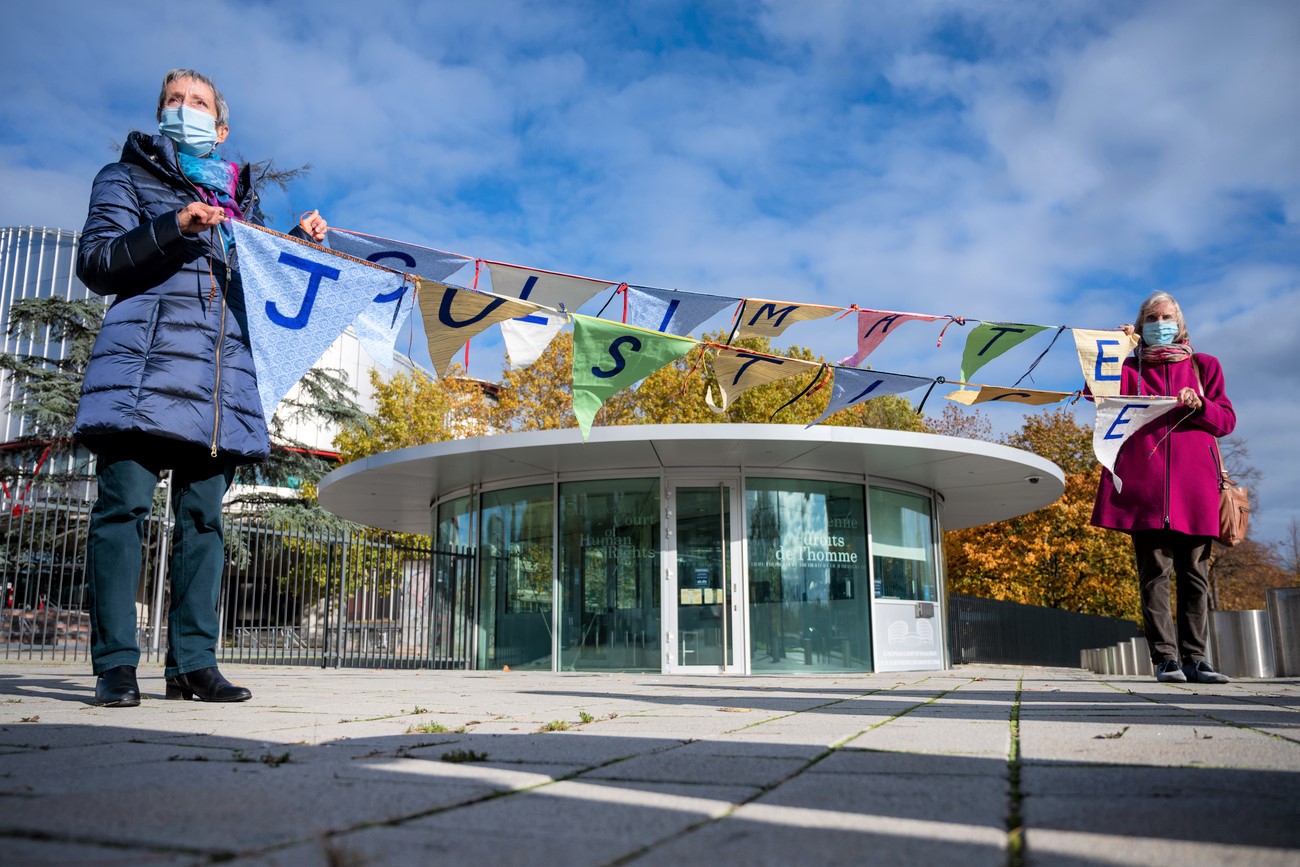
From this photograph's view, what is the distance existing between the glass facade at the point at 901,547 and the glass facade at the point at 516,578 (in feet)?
14.0

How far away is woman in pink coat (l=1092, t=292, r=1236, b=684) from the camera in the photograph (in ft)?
20.0

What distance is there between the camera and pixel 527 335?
6.35 m

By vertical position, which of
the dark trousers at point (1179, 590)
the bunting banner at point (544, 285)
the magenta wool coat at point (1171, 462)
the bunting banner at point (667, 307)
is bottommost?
the dark trousers at point (1179, 590)

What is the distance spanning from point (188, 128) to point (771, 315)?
16.9ft

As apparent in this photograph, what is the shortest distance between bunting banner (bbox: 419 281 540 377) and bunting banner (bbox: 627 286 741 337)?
1609 millimetres

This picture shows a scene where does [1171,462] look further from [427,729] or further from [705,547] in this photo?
[705,547]

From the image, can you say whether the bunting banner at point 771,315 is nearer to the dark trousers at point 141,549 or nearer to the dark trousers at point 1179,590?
the dark trousers at point 1179,590

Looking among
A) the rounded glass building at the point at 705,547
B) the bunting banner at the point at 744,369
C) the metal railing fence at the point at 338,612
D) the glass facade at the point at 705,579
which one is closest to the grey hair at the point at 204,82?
the bunting banner at the point at 744,369

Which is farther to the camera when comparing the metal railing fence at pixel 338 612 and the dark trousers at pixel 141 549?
the metal railing fence at pixel 338 612

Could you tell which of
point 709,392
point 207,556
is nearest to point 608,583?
point 709,392

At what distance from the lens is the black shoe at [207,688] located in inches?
158

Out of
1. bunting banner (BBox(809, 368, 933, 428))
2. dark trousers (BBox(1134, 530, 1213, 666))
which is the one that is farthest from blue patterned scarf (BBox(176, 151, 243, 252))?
dark trousers (BBox(1134, 530, 1213, 666))

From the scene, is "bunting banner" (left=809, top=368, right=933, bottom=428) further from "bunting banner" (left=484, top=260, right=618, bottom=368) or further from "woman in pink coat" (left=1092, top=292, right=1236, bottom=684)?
"bunting banner" (left=484, top=260, right=618, bottom=368)

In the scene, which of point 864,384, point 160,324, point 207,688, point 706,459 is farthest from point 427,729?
point 706,459
